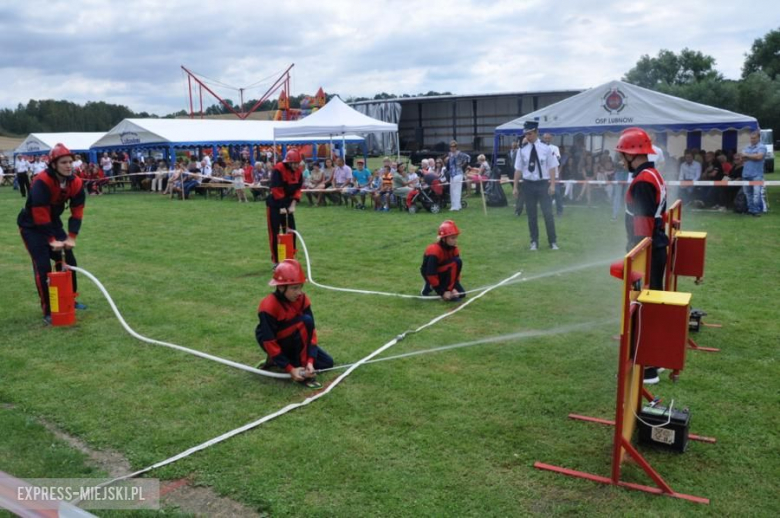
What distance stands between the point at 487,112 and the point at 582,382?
29.1 meters

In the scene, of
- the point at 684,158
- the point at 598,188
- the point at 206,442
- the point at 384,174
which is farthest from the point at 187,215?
the point at 206,442

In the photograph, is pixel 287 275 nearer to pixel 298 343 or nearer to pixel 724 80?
pixel 298 343

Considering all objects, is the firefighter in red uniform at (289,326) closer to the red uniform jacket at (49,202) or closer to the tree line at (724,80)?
the red uniform jacket at (49,202)

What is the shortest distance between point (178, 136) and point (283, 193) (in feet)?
66.0

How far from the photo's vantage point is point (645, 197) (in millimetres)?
5148

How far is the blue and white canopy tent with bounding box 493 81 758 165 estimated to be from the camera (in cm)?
1612

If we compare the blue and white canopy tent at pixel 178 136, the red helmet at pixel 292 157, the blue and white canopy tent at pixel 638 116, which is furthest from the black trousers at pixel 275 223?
the blue and white canopy tent at pixel 178 136

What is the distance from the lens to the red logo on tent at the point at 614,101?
1697 centimetres

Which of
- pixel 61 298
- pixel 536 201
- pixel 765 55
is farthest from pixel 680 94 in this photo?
pixel 61 298

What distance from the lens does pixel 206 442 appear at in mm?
4473

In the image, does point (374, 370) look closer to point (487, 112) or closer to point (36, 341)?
point (36, 341)

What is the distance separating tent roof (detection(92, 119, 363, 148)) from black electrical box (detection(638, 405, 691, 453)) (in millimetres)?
24944

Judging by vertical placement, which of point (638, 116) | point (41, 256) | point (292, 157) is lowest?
point (41, 256)

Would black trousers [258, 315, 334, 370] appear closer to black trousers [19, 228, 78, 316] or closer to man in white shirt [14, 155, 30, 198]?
black trousers [19, 228, 78, 316]
